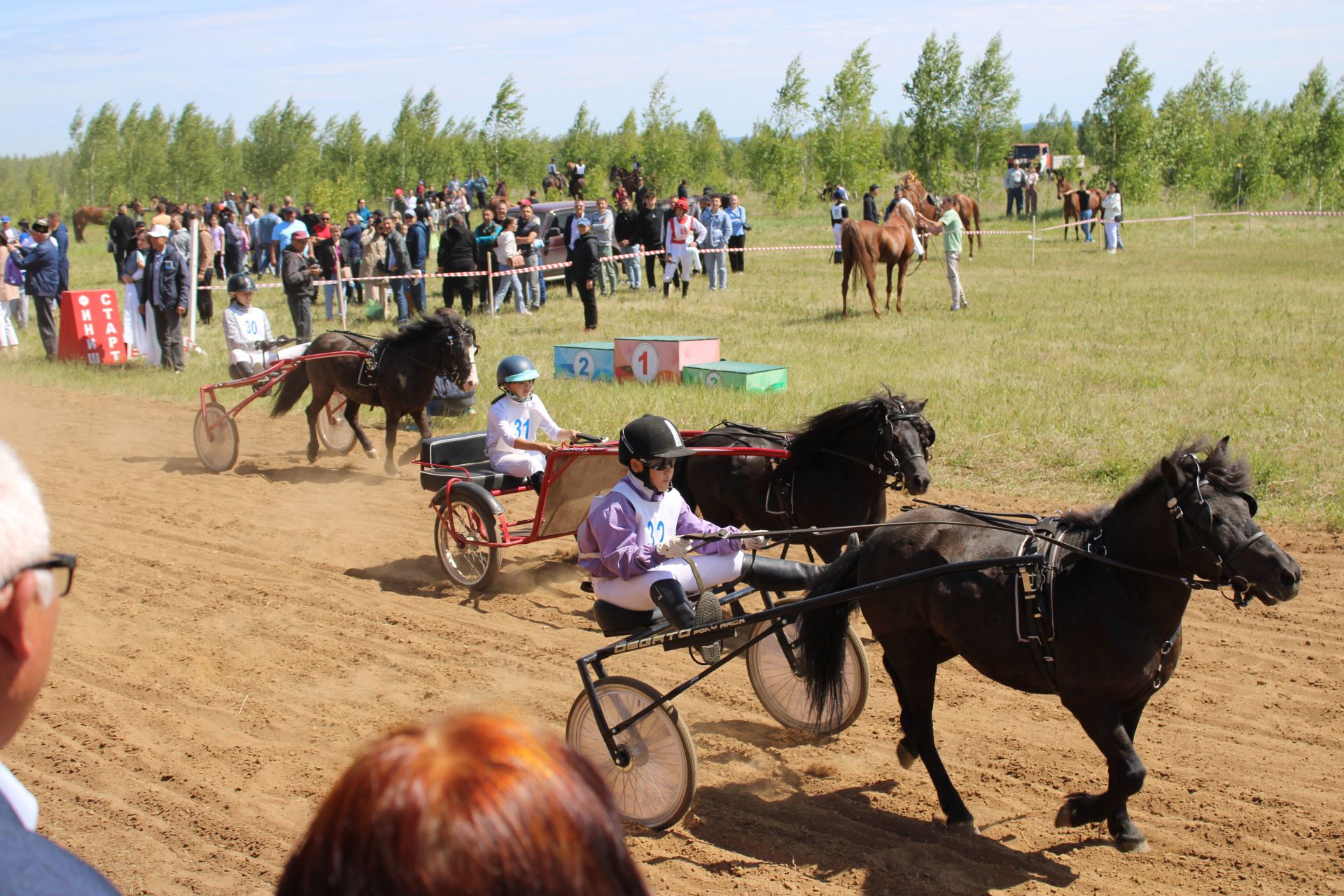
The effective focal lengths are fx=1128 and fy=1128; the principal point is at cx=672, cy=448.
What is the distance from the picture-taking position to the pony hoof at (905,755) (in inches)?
206

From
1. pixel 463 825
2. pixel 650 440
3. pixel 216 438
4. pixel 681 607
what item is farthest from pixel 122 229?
pixel 463 825

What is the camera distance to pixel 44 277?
63.3ft

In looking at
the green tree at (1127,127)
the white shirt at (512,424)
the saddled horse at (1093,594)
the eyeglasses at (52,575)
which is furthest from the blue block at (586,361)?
the green tree at (1127,127)

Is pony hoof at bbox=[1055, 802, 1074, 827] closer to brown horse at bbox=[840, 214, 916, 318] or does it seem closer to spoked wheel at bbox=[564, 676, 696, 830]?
spoked wheel at bbox=[564, 676, 696, 830]

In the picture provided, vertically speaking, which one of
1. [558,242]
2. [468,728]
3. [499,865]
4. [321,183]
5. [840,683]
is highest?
[321,183]

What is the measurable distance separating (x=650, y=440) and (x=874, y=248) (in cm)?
1604

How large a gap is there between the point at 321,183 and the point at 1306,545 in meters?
39.2

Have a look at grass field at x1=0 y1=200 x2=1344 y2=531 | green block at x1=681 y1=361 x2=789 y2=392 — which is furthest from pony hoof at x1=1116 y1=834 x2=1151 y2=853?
green block at x1=681 y1=361 x2=789 y2=392

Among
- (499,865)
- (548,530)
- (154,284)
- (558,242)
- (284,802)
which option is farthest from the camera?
(558,242)

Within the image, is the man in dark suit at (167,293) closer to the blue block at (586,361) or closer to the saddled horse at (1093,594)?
the blue block at (586,361)

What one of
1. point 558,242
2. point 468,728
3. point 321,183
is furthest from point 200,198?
point 468,728

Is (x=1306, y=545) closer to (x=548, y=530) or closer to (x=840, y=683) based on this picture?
(x=840, y=683)

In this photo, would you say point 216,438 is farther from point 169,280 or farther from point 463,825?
point 463,825

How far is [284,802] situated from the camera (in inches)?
203
